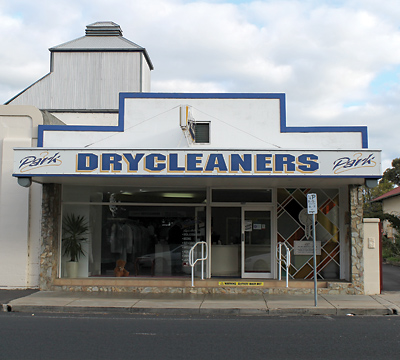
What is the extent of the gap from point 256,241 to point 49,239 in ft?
20.4

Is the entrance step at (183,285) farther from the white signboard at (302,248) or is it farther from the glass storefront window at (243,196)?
the glass storefront window at (243,196)

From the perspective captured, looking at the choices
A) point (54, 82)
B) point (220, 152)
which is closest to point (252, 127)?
point (220, 152)

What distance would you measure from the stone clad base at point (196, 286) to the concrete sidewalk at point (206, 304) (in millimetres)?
409

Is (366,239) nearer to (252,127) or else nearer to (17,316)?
(252,127)

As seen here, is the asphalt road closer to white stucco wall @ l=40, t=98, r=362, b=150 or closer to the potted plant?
the potted plant

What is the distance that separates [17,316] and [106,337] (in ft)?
10.8

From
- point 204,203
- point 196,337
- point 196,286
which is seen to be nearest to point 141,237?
point 204,203

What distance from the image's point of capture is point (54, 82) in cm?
2712

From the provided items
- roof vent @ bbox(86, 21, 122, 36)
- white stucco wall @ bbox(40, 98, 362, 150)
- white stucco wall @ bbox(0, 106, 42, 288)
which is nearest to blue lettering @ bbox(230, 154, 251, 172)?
white stucco wall @ bbox(40, 98, 362, 150)

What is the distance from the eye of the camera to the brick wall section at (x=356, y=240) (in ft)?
45.8

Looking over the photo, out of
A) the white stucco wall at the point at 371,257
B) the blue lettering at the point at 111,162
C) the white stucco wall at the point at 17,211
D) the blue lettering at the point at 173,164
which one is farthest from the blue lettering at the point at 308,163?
the white stucco wall at the point at 17,211

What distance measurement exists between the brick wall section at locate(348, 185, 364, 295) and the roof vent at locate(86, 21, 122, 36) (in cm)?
1959

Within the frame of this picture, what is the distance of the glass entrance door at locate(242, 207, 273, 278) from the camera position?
15.4 meters

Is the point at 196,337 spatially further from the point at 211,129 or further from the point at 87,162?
the point at 211,129
